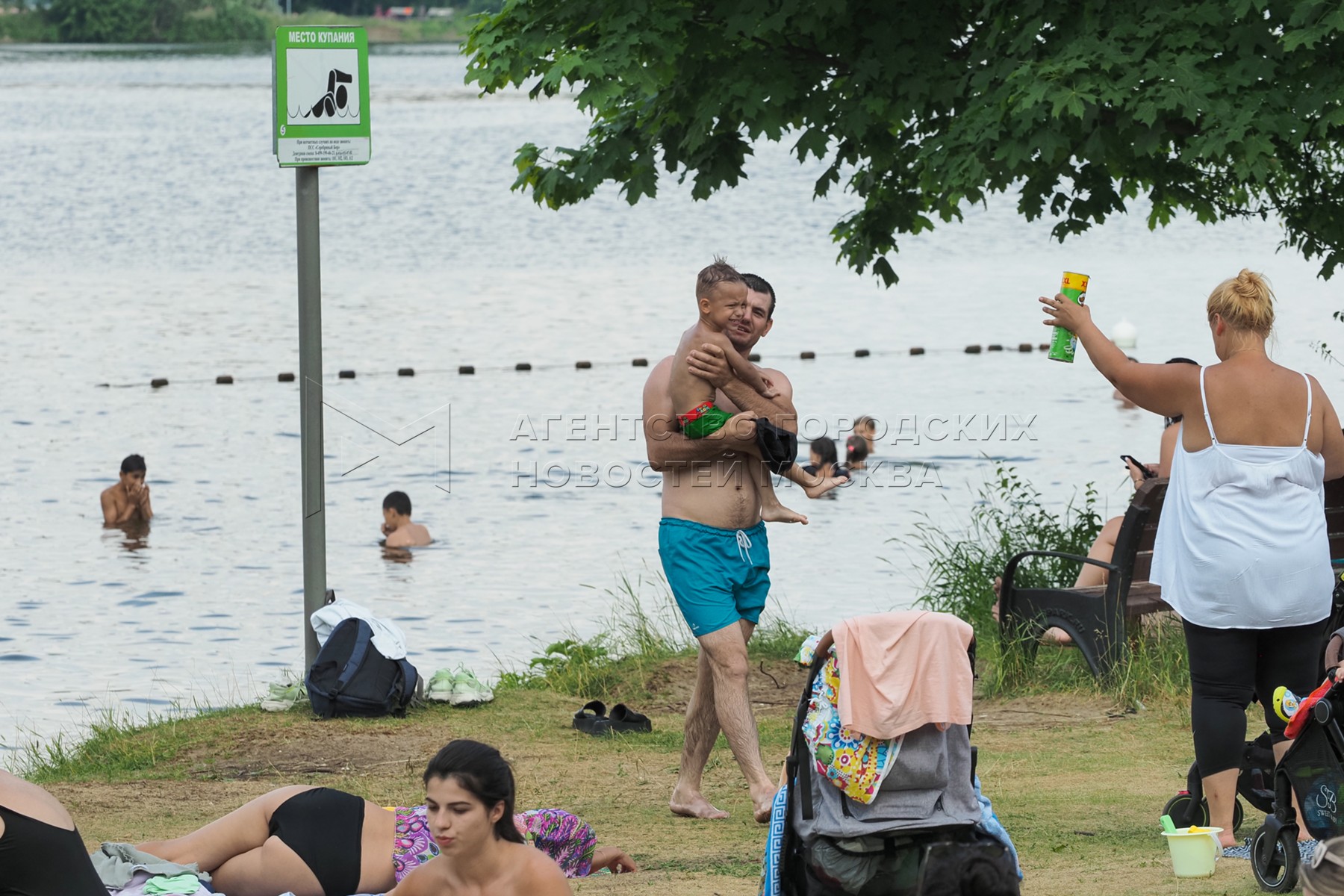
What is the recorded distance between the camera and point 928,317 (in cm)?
3662

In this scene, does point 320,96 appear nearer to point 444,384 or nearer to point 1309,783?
point 1309,783

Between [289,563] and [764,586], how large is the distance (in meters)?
10.7

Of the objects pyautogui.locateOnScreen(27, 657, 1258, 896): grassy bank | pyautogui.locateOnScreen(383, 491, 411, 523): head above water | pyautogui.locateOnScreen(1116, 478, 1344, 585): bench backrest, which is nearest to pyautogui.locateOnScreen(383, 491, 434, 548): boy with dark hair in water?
pyautogui.locateOnScreen(383, 491, 411, 523): head above water

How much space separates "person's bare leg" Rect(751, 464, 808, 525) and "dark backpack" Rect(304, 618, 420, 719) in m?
2.77

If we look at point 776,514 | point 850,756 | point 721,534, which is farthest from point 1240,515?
point 721,534

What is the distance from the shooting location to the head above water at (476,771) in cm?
463

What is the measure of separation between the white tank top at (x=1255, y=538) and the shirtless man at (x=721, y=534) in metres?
1.62

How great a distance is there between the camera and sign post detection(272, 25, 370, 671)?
843 cm

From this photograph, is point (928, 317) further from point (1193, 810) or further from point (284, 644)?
point (1193, 810)

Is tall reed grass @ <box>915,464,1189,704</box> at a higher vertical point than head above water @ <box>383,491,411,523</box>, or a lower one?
higher

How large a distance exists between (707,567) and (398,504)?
11.1 metres

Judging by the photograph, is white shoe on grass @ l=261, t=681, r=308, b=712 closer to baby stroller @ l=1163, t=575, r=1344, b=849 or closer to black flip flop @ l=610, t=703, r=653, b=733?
black flip flop @ l=610, t=703, r=653, b=733

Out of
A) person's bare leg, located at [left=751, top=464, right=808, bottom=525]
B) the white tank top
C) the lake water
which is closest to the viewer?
the white tank top

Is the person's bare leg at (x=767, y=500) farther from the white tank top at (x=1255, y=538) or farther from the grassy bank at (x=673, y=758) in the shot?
the white tank top at (x=1255, y=538)
